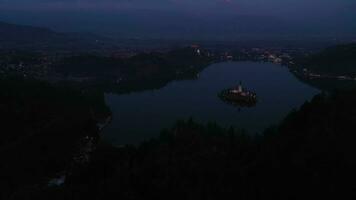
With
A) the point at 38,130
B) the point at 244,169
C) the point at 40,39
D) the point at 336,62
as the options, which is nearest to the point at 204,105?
the point at 38,130

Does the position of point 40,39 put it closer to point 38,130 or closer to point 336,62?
point 336,62

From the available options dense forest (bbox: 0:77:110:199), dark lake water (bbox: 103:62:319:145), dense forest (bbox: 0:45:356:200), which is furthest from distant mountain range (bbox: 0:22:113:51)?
dense forest (bbox: 0:45:356:200)

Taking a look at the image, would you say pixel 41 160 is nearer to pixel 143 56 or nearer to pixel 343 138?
pixel 343 138

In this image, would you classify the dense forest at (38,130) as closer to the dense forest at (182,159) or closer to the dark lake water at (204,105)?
the dense forest at (182,159)

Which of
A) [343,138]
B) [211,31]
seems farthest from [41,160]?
[211,31]

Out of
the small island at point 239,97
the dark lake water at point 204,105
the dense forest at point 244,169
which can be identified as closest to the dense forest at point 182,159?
the dense forest at point 244,169
